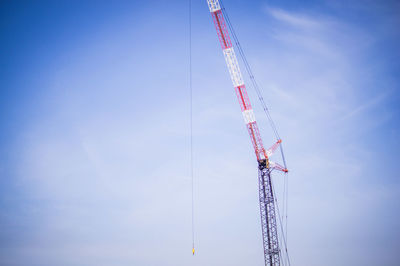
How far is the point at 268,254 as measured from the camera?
65.0 m

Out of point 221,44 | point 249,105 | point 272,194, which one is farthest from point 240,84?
point 272,194

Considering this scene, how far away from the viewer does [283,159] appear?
7144 centimetres

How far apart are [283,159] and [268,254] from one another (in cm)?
2333

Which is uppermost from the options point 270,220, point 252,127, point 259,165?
point 252,127

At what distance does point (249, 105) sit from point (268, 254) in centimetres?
3561

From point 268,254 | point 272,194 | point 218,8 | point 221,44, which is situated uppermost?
point 218,8

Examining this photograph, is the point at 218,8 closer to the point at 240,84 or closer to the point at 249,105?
the point at 240,84

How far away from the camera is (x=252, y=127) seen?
6731cm

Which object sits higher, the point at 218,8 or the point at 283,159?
the point at 218,8

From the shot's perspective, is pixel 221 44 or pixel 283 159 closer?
pixel 221 44

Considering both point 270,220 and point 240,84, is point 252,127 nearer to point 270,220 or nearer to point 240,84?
point 240,84

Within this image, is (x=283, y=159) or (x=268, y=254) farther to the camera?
(x=283, y=159)

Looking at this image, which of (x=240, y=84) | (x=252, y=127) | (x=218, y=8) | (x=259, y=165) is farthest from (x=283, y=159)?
(x=218, y=8)

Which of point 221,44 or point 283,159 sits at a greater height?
point 221,44
